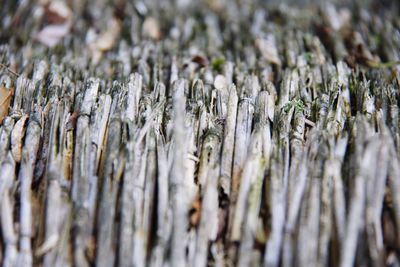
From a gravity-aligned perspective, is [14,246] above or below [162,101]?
below

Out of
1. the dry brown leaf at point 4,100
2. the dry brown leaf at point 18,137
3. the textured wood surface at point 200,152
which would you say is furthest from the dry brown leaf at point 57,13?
the dry brown leaf at point 18,137

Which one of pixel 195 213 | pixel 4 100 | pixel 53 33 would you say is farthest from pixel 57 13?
pixel 195 213

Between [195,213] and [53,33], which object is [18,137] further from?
[53,33]

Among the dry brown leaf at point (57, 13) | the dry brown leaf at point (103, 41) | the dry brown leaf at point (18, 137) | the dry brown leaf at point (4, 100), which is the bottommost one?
the dry brown leaf at point (18, 137)

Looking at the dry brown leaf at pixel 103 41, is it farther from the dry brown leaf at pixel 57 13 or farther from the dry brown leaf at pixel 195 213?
the dry brown leaf at pixel 195 213

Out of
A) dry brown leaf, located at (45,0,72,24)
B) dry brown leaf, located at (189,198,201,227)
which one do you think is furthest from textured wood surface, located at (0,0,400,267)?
dry brown leaf, located at (45,0,72,24)

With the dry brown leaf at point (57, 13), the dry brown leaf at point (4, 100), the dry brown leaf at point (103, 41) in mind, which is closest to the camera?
the dry brown leaf at point (4, 100)

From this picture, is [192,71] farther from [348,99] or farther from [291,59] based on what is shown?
[348,99]

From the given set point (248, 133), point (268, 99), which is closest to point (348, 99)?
point (268, 99)
